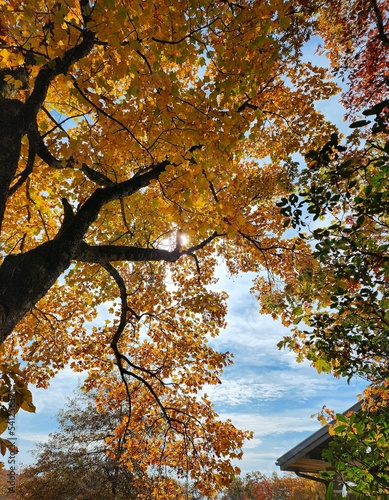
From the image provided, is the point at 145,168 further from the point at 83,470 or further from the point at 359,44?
the point at 83,470

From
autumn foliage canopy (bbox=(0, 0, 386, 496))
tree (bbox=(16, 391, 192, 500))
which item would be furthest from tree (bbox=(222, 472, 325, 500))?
autumn foliage canopy (bbox=(0, 0, 386, 496))

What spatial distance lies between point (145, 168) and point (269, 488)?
49870 millimetres

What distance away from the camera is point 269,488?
133 feet

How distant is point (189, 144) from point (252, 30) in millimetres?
1641

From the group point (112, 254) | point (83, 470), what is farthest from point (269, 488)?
point (112, 254)

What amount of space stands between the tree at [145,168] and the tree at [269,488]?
38326mm

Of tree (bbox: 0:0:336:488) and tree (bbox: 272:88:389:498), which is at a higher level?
tree (bbox: 0:0:336:488)

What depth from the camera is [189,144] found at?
166 inches

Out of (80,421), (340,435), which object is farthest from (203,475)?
(80,421)

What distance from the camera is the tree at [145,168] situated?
3.29 metres

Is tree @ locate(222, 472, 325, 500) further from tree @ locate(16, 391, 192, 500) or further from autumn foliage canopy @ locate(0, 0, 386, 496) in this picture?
autumn foliage canopy @ locate(0, 0, 386, 496)

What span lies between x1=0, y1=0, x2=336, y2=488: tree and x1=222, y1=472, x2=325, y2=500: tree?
126 feet

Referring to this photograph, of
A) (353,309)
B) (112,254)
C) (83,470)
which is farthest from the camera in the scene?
(83,470)

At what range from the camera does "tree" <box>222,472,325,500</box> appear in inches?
1420
